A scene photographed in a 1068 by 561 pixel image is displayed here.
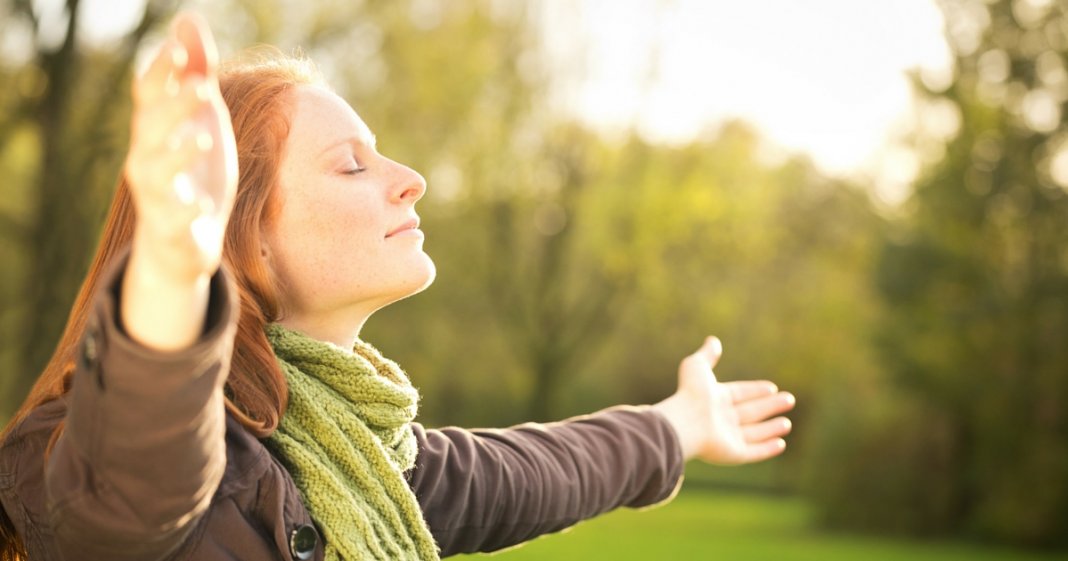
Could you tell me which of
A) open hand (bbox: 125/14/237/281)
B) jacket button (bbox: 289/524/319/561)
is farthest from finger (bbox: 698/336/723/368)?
open hand (bbox: 125/14/237/281)

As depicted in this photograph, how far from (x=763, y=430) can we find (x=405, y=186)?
1142mm

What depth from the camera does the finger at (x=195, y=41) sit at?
1.29 m

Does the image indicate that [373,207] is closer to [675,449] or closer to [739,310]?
[675,449]

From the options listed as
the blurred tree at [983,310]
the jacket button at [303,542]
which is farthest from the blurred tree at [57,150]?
the blurred tree at [983,310]

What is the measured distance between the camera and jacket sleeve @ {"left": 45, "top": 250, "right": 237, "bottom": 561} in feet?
4.32

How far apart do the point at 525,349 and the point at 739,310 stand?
669 centimetres

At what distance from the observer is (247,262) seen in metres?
2.00

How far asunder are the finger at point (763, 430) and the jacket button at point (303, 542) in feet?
4.15

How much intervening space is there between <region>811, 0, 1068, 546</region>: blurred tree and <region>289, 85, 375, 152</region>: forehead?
17.2 meters

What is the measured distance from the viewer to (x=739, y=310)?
2941 cm

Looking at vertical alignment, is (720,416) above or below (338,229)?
below

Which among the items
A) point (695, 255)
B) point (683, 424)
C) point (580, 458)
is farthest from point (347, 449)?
point (695, 255)

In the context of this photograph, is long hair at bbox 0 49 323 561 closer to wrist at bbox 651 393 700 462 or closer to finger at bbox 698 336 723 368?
wrist at bbox 651 393 700 462

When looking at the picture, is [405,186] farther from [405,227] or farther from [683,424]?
[683,424]
